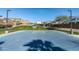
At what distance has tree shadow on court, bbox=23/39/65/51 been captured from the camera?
2062 mm

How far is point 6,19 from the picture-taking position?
2.16m

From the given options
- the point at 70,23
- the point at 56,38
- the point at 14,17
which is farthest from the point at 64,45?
the point at 14,17

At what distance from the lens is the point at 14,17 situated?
7.11ft

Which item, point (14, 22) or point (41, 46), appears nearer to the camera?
point (41, 46)

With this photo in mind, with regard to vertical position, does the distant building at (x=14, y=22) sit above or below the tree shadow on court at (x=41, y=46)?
above

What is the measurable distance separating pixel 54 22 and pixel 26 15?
0.41 metres

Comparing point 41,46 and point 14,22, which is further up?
point 14,22

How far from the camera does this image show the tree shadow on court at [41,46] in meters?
2.06

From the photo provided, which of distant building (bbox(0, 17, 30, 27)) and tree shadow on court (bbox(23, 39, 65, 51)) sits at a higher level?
distant building (bbox(0, 17, 30, 27))

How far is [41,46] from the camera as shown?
6.80 feet
